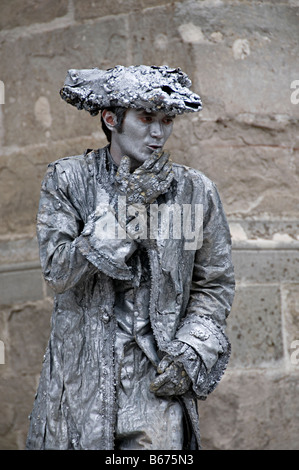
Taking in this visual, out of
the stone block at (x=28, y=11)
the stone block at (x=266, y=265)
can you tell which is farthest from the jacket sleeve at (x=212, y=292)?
the stone block at (x=28, y=11)

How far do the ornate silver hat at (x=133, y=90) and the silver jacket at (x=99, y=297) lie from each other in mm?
219

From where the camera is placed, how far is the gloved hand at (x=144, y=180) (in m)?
3.46

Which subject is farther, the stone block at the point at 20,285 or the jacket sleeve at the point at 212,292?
the stone block at the point at 20,285

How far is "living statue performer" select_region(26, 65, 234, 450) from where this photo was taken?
11.3 feet

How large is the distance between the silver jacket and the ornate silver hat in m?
0.22

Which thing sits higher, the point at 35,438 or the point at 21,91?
the point at 21,91

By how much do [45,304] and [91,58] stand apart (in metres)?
1.17

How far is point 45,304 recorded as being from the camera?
501 cm

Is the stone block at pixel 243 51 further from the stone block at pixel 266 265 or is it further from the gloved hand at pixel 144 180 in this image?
the gloved hand at pixel 144 180

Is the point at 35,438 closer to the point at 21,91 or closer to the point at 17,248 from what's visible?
the point at 17,248

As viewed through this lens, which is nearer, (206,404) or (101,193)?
(101,193)

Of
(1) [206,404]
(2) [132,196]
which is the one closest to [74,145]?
(1) [206,404]
